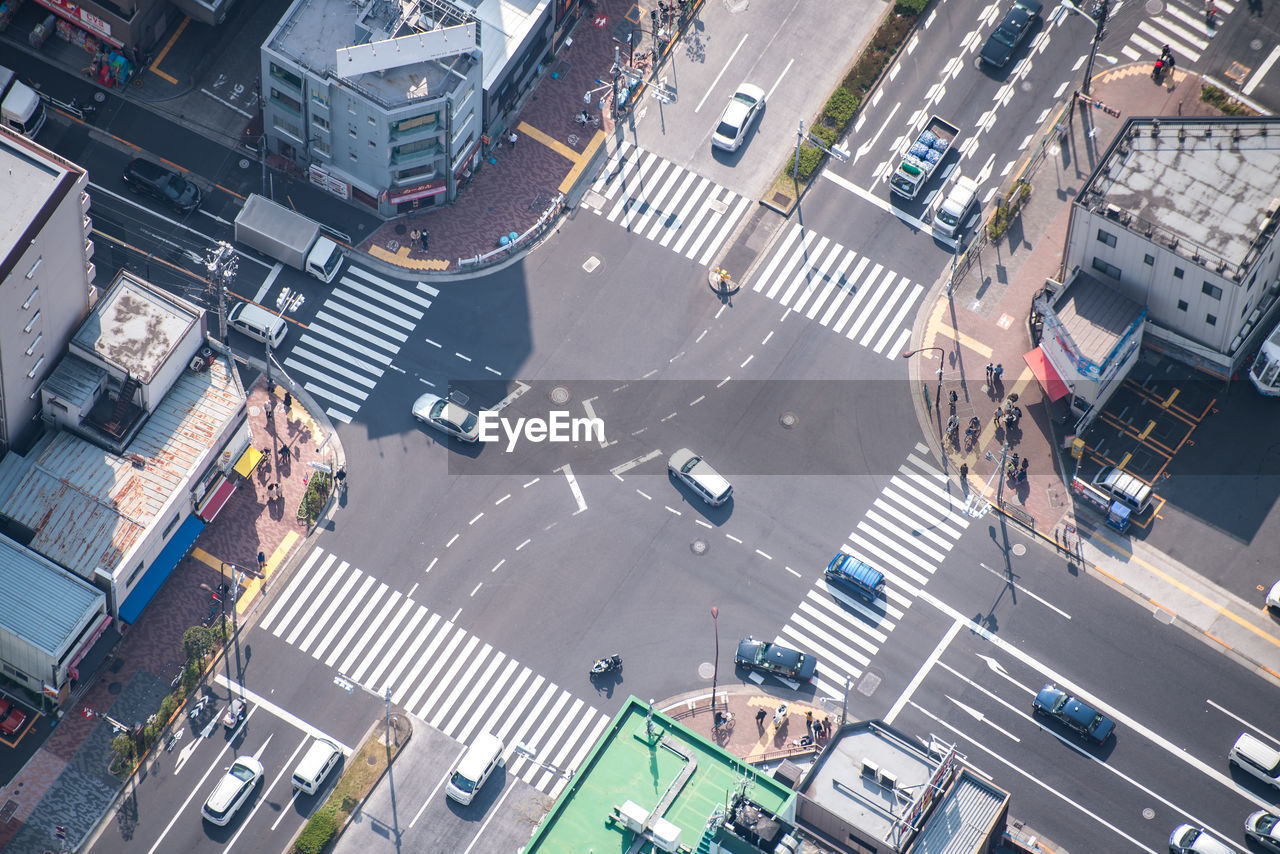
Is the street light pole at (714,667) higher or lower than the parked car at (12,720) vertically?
higher

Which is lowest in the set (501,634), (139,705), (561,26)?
(139,705)

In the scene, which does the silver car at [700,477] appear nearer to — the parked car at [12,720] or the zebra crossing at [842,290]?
the zebra crossing at [842,290]

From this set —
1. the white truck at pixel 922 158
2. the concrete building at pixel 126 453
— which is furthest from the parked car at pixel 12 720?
the white truck at pixel 922 158

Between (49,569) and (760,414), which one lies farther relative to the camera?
(760,414)

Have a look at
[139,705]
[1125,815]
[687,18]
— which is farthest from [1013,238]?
[139,705]

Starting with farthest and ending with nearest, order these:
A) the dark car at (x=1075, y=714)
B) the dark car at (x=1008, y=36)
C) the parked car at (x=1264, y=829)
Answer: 1. the dark car at (x=1008, y=36)
2. the dark car at (x=1075, y=714)
3. the parked car at (x=1264, y=829)

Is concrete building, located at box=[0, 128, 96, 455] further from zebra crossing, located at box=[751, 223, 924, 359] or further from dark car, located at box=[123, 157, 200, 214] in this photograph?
zebra crossing, located at box=[751, 223, 924, 359]

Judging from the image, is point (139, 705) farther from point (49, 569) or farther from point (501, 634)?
point (501, 634)
